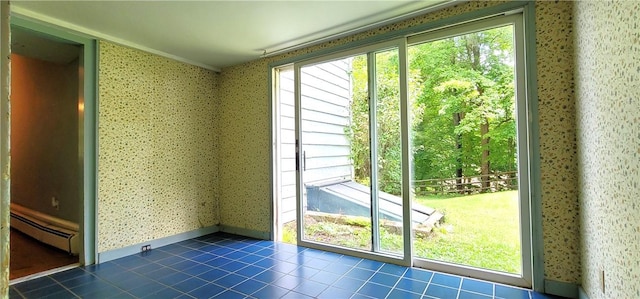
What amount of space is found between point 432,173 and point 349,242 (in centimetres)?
116

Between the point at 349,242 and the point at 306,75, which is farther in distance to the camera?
the point at 306,75

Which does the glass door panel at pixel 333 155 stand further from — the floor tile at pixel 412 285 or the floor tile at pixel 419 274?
the floor tile at pixel 412 285

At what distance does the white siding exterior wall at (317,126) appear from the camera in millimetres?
3154

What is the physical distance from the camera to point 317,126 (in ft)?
11.1

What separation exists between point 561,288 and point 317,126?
8.32 ft

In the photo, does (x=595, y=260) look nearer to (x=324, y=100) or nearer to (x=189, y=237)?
(x=324, y=100)

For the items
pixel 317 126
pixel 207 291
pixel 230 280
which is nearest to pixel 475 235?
pixel 317 126

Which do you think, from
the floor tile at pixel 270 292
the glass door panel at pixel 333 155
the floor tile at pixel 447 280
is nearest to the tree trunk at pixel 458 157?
the floor tile at pixel 447 280

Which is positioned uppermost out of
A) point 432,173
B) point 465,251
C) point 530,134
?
point 530,134

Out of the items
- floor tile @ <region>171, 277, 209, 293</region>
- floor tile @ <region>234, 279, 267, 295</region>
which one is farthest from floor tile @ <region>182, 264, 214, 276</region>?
floor tile @ <region>234, 279, 267, 295</region>

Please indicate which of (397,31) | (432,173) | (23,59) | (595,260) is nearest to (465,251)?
(432,173)

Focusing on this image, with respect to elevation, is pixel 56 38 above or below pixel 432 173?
above

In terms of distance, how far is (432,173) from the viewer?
8.70 feet

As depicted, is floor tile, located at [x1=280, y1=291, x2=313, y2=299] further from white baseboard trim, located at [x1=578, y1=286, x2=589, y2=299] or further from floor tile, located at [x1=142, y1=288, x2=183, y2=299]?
white baseboard trim, located at [x1=578, y1=286, x2=589, y2=299]
